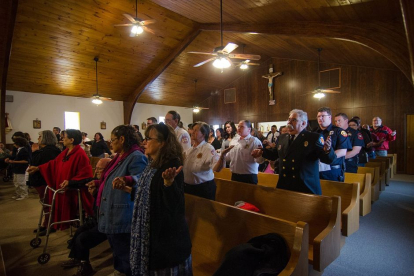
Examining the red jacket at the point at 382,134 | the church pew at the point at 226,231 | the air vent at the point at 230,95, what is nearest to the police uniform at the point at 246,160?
the church pew at the point at 226,231

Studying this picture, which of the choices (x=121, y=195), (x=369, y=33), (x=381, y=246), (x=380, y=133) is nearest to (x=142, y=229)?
(x=121, y=195)

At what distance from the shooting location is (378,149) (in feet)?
23.1

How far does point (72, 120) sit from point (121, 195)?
36.4ft

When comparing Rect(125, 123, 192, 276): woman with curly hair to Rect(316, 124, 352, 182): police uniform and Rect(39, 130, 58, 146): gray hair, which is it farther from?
Rect(39, 130, 58, 146): gray hair

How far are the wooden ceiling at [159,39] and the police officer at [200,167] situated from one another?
4238 millimetres

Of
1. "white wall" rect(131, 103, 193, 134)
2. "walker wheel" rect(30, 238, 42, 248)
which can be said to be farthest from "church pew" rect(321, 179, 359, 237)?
"white wall" rect(131, 103, 193, 134)

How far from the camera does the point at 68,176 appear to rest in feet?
10.2

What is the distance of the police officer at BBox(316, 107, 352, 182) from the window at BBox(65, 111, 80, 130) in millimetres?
11203

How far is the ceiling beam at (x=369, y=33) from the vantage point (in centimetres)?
478

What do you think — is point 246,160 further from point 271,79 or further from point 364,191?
Answer: point 271,79

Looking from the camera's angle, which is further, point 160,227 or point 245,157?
point 245,157

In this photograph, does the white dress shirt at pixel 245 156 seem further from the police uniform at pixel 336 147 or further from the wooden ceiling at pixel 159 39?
the wooden ceiling at pixel 159 39

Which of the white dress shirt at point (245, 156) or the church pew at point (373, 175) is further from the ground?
the white dress shirt at point (245, 156)

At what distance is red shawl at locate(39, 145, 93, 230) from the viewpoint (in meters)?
3.13
